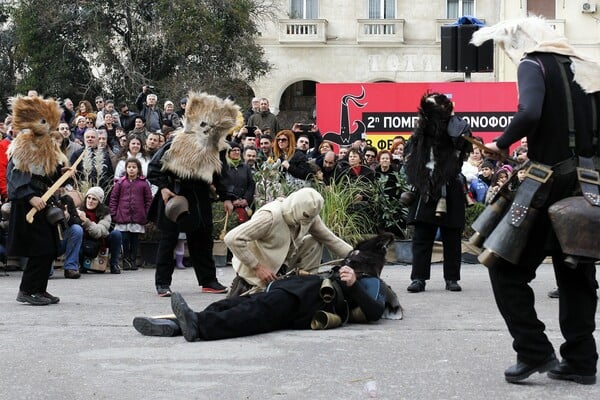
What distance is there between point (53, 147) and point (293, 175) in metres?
5.27

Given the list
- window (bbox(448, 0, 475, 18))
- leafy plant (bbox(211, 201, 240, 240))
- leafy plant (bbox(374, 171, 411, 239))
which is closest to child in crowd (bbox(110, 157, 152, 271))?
leafy plant (bbox(211, 201, 240, 240))

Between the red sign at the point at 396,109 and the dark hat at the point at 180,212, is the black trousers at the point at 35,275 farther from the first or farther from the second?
the red sign at the point at 396,109

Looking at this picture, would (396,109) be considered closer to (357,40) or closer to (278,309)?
(278,309)

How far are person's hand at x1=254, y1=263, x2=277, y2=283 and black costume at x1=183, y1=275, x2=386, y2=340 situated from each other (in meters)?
0.36

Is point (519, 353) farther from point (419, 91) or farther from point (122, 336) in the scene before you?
point (419, 91)

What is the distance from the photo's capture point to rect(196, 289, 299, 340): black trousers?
7.98 m

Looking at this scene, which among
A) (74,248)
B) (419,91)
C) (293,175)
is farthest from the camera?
(419,91)

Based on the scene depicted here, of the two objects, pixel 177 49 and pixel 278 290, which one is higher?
pixel 177 49

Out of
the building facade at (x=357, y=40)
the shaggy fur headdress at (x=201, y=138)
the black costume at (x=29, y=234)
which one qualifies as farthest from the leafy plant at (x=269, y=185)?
the building facade at (x=357, y=40)

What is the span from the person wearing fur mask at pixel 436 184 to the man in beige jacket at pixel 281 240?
2.18 meters

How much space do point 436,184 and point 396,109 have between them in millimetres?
8715

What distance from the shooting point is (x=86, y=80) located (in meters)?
33.1

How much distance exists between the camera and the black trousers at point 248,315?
7977mm

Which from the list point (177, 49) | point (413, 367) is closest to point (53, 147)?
point (413, 367)
